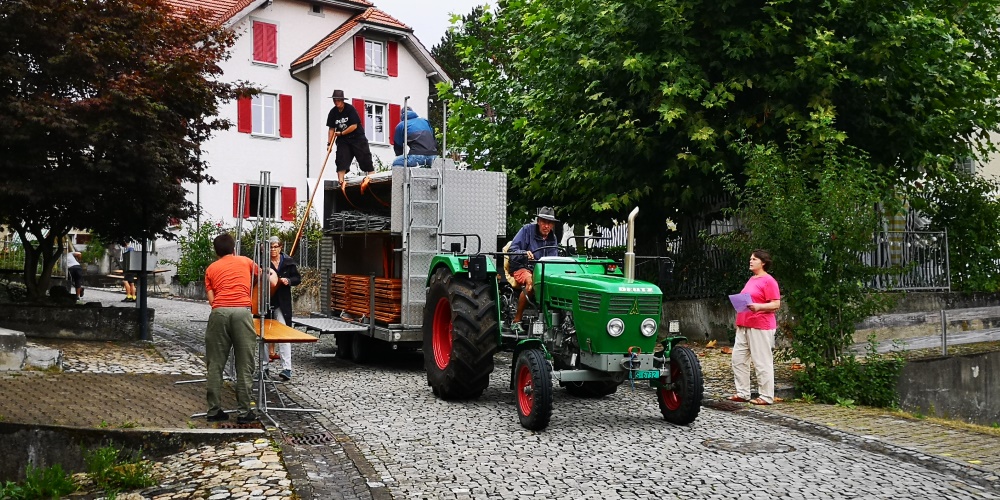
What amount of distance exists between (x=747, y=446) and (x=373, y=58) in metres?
30.9

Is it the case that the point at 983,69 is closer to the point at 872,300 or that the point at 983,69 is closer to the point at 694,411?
the point at 872,300

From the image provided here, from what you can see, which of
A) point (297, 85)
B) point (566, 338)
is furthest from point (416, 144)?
point (297, 85)

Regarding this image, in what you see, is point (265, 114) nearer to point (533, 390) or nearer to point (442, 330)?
point (442, 330)

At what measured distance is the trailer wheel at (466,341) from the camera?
998 centimetres

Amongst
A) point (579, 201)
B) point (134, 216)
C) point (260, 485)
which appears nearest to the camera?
point (260, 485)

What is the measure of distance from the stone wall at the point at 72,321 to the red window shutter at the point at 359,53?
22329 mm

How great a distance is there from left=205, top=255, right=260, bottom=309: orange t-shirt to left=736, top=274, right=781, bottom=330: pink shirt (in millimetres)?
5208

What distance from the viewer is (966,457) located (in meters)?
7.86

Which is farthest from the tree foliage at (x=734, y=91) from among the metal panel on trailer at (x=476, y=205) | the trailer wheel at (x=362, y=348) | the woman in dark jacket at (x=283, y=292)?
the woman in dark jacket at (x=283, y=292)

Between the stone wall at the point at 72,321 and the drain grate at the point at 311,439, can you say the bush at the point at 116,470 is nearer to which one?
the drain grate at the point at 311,439

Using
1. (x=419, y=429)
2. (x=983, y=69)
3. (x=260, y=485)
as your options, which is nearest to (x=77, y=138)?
(x=419, y=429)

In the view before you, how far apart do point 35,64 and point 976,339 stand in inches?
528

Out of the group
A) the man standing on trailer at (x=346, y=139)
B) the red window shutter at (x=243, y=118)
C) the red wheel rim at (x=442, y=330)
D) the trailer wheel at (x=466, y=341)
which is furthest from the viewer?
the red window shutter at (x=243, y=118)

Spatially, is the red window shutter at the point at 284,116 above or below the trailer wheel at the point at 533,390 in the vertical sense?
above
